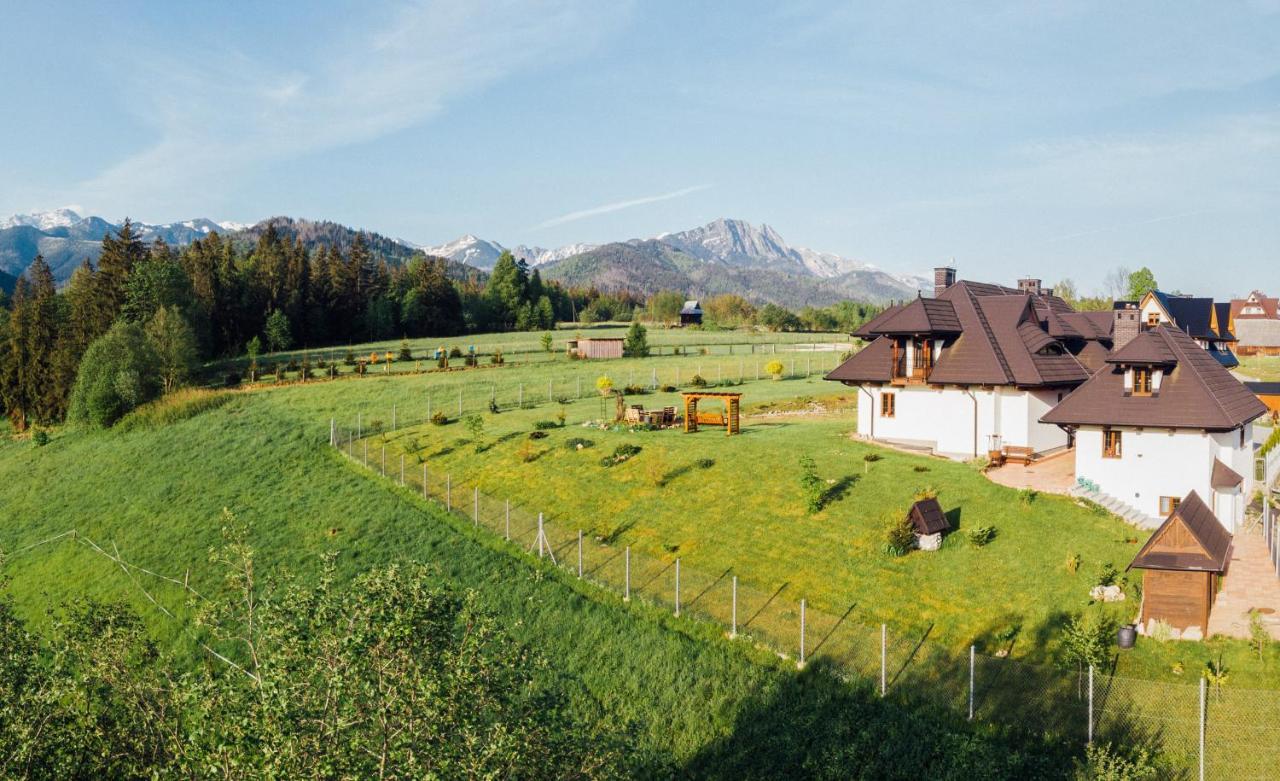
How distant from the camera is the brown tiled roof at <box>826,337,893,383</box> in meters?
40.4

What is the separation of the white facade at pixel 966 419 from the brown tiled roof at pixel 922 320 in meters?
2.75

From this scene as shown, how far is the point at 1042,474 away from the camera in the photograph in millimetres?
33688

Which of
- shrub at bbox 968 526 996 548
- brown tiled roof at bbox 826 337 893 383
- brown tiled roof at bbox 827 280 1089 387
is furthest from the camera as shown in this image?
brown tiled roof at bbox 826 337 893 383

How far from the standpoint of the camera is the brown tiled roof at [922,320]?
38.8m

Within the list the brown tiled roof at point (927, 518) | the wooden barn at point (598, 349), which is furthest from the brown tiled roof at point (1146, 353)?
the wooden barn at point (598, 349)

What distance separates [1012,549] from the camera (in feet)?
86.2

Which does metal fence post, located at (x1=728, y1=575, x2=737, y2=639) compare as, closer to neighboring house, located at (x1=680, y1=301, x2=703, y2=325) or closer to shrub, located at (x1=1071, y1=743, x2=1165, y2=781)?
shrub, located at (x1=1071, y1=743, x2=1165, y2=781)

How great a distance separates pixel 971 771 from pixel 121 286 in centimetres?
9515

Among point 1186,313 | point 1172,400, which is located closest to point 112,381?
point 1172,400

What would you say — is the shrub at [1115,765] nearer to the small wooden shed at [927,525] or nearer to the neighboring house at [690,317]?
the small wooden shed at [927,525]

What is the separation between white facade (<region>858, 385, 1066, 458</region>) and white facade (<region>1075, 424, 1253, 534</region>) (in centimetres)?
635

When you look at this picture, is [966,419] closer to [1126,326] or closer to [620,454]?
[1126,326]

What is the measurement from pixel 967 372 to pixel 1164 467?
9806 millimetres

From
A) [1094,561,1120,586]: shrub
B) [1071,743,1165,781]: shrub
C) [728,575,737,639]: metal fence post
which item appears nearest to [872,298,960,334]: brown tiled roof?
[1094,561,1120,586]: shrub
